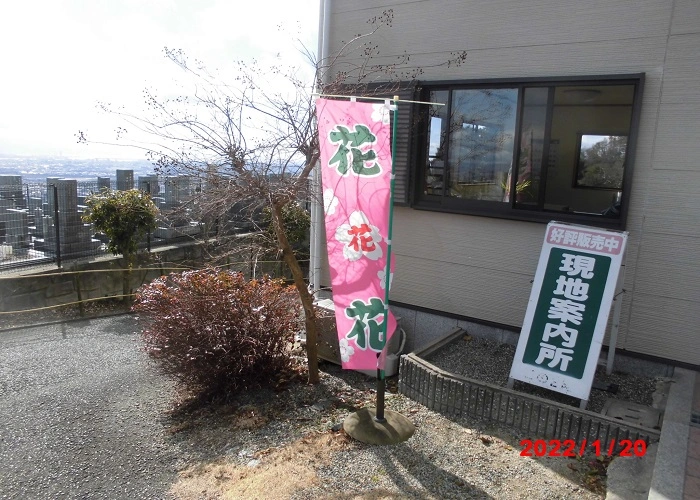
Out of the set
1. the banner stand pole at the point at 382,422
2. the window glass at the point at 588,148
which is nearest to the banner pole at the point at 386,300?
the banner stand pole at the point at 382,422

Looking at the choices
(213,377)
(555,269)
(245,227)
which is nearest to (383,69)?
(245,227)

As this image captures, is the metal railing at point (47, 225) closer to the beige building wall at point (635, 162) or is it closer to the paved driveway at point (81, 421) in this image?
the paved driveway at point (81, 421)

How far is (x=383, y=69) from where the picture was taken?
6.52 m

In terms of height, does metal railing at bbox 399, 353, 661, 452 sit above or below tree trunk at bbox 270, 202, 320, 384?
below

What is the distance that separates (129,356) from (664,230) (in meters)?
6.35

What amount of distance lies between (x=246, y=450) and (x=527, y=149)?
Answer: 4213 mm

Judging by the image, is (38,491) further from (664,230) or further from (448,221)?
(664,230)

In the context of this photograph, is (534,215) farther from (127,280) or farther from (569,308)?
(127,280)

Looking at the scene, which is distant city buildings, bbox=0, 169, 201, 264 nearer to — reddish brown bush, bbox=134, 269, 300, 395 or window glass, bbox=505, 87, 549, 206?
reddish brown bush, bbox=134, 269, 300, 395

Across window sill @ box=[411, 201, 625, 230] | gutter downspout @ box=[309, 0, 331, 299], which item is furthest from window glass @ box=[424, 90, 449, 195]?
gutter downspout @ box=[309, 0, 331, 299]

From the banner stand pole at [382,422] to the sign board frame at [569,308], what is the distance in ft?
3.85

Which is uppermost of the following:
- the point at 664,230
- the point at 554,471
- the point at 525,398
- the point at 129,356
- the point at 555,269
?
the point at 664,230

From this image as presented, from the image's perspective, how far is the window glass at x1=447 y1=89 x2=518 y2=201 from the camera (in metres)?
5.88
